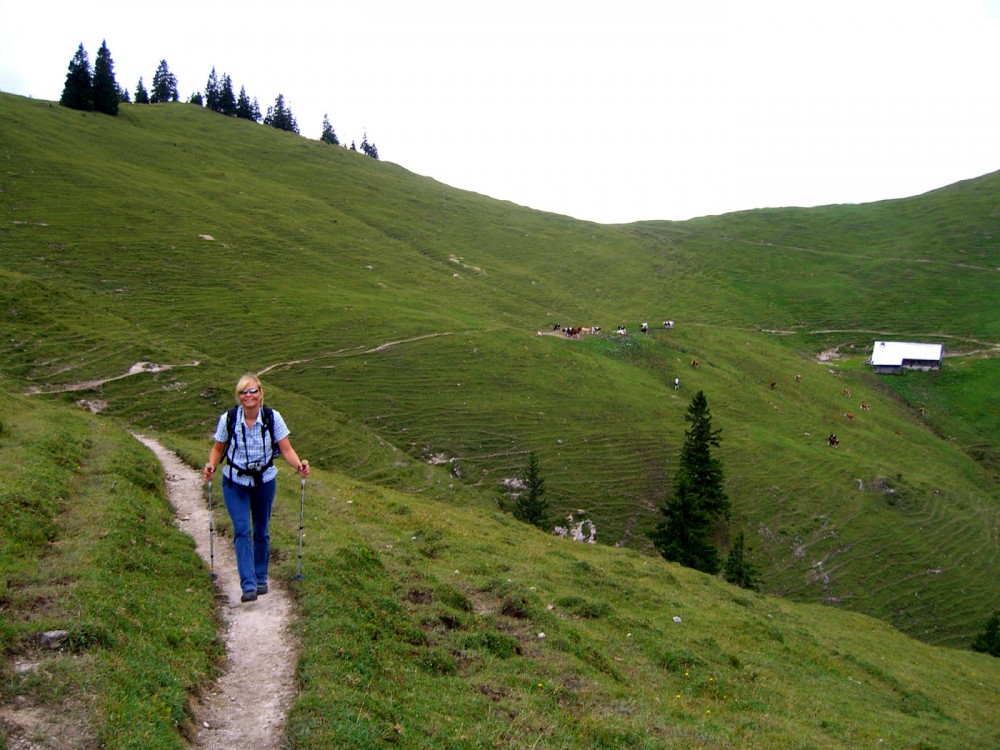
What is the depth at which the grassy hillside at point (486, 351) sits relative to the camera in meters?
41.9

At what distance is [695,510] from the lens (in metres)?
39.9

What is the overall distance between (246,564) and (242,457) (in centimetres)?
211

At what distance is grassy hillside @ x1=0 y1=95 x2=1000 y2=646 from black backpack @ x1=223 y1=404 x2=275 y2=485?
1055 inches

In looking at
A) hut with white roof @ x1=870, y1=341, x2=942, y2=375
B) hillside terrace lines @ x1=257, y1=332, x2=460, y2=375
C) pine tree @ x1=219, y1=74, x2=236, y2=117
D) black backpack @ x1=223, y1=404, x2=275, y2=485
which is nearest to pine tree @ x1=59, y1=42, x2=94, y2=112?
pine tree @ x1=219, y1=74, x2=236, y2=117

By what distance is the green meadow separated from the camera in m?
9.93

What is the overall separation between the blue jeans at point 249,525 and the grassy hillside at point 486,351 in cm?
2588

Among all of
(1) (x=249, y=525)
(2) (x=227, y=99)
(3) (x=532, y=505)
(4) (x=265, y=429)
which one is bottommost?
(3) (x=532, y=505)

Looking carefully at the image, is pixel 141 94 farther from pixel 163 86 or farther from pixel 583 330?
pixel 583 330

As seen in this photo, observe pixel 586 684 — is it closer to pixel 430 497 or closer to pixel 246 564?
pixel 246 564

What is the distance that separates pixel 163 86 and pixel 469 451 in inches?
6651

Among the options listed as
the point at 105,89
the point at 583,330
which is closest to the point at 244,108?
the point at 105,89

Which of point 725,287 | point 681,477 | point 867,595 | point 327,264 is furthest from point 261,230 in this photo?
point 725,287

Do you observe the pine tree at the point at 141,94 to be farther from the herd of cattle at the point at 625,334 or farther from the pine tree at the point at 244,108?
the herd of cattle at the point at 625,334

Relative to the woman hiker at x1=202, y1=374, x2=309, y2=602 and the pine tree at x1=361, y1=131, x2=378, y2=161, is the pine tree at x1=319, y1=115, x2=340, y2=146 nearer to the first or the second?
the pine tree at x1=361, y1=131, x2=378, y2=161
